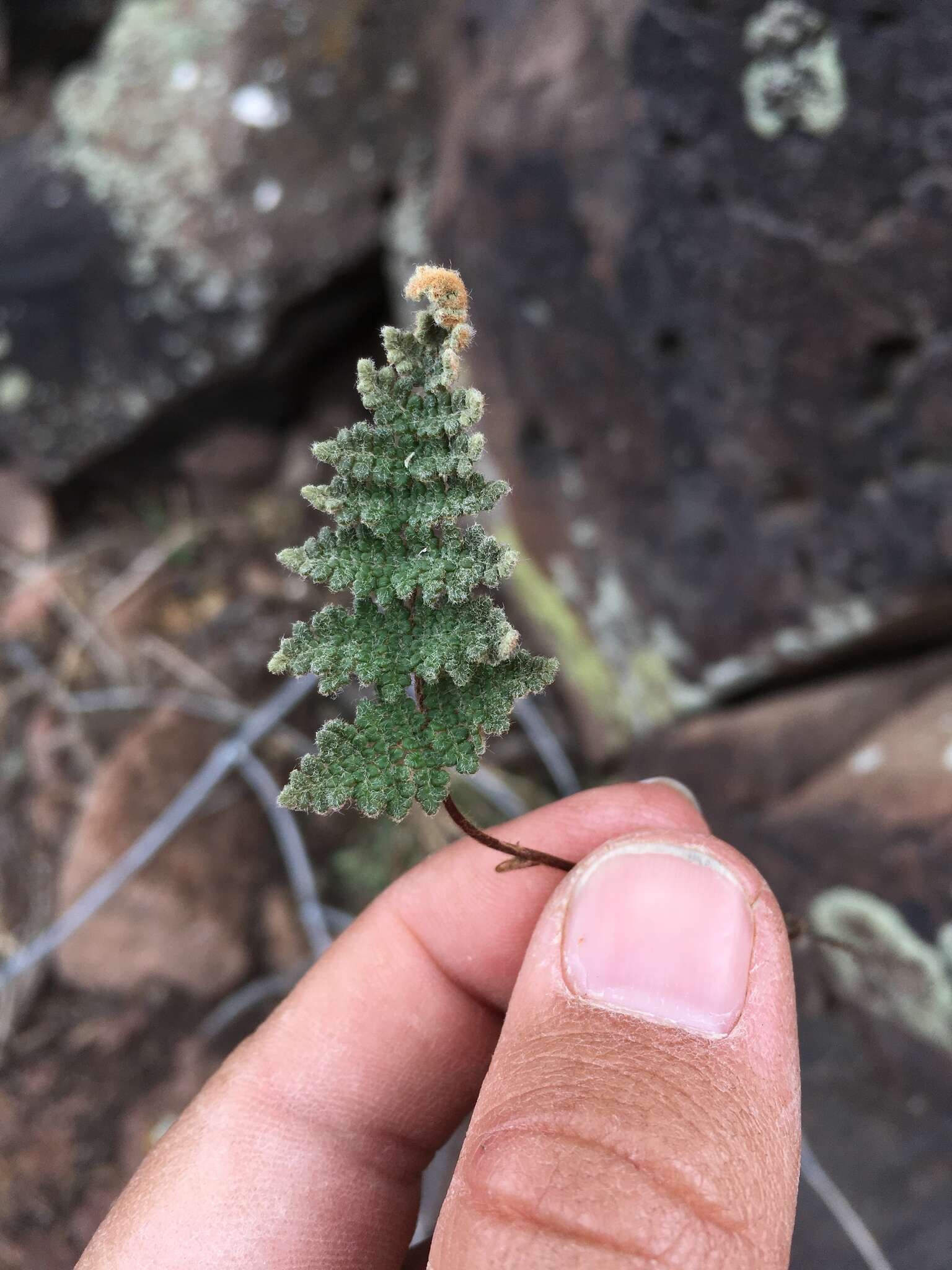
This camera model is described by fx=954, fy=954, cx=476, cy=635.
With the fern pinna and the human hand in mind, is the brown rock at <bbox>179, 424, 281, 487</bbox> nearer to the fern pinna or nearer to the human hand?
the human hand

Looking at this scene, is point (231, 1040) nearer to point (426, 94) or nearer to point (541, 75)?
point (541, 75)

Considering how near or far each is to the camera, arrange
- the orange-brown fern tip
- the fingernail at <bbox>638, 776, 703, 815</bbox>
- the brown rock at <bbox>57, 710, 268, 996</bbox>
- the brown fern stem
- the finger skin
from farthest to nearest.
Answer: the brown rock at <bbox>57, 710, 268, 996</bbox>
the fingernail at <bbox>638, 776, 703, 815</bbox>
the finger skin
the brown fern stem
the orange-brown fern tip

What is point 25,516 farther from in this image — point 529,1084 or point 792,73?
point 529,1084

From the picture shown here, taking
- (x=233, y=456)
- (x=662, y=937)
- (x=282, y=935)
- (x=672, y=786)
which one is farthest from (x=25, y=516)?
→ (x=662, y=937)

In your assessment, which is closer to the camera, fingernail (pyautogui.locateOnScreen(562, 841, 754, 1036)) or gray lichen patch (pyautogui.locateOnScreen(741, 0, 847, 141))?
fingernail (pyautogui.locateOnScreen(562, 841, 754, 1036))

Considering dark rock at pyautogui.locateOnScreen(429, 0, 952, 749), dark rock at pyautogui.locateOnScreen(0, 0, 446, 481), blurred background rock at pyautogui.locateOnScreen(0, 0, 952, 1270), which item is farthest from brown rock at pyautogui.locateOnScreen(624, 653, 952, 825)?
dark rock at pyautogui.locateOnScreen(0, 0, 446, 481)

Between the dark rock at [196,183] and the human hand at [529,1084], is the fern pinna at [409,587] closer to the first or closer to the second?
the human hand at [529,1084]

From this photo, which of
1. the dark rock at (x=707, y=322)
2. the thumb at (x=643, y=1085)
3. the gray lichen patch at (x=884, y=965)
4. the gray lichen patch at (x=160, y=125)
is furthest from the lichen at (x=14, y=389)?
the gray lichen patch at (x=884, y=965)
